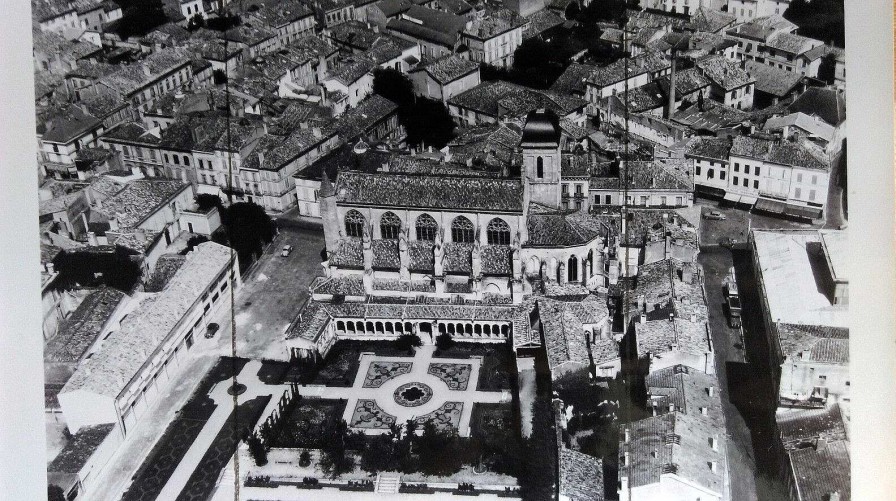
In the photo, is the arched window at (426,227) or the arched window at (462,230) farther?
the arched window at (426,227)

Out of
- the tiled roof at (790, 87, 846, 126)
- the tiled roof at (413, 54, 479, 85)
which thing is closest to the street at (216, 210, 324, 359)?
the tiled roof at (413, 54, 479, 85)

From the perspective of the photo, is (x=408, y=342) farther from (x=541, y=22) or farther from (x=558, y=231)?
(x=541, y=22)

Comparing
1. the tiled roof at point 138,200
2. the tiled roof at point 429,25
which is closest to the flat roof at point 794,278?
the tiled roof at point 138,200

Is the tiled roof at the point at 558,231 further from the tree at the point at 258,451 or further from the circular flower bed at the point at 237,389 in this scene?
the tree at the point at 258,451

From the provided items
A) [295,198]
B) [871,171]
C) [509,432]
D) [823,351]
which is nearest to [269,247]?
[295,198]

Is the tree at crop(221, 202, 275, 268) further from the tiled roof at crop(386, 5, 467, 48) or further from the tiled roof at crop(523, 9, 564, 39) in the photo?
the tiled roof at crop(523, 9, 564, 39)

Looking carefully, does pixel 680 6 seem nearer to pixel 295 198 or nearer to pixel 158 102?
pixel 295 198
